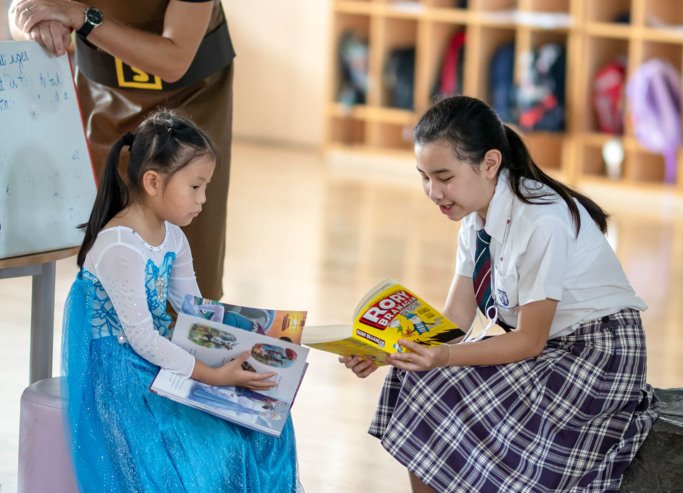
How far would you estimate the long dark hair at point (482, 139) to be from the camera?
196 centimetres

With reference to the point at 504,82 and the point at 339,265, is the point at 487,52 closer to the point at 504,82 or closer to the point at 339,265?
the point at 504,82

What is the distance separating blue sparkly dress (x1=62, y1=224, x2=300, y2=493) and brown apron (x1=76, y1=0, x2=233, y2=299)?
0.47 metres

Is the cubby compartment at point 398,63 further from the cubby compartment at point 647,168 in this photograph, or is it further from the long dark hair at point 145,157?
the long dark hair at point 145,157

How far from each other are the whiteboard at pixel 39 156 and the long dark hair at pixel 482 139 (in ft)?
2.09

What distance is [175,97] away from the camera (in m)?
2.38

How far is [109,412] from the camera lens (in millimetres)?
1870

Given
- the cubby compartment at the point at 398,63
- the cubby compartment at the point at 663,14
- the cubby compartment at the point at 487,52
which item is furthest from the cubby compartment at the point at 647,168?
the cubby compartment at the point at 398,63

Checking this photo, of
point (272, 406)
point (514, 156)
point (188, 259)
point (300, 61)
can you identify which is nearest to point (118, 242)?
point (188, 259)

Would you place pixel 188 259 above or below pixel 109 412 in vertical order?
above

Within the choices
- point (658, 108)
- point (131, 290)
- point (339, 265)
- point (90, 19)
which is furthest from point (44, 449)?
point (658, 108)

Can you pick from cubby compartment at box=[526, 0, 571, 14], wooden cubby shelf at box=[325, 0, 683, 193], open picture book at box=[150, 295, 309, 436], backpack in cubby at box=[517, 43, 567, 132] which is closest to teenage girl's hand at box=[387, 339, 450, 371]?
open picture book at box=[150, 295, 309, 436]

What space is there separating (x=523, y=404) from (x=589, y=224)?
0.33 meters

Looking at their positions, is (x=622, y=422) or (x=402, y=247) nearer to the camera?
(x=622, y=422)

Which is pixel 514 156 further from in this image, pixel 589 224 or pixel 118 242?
pixel 118 242
